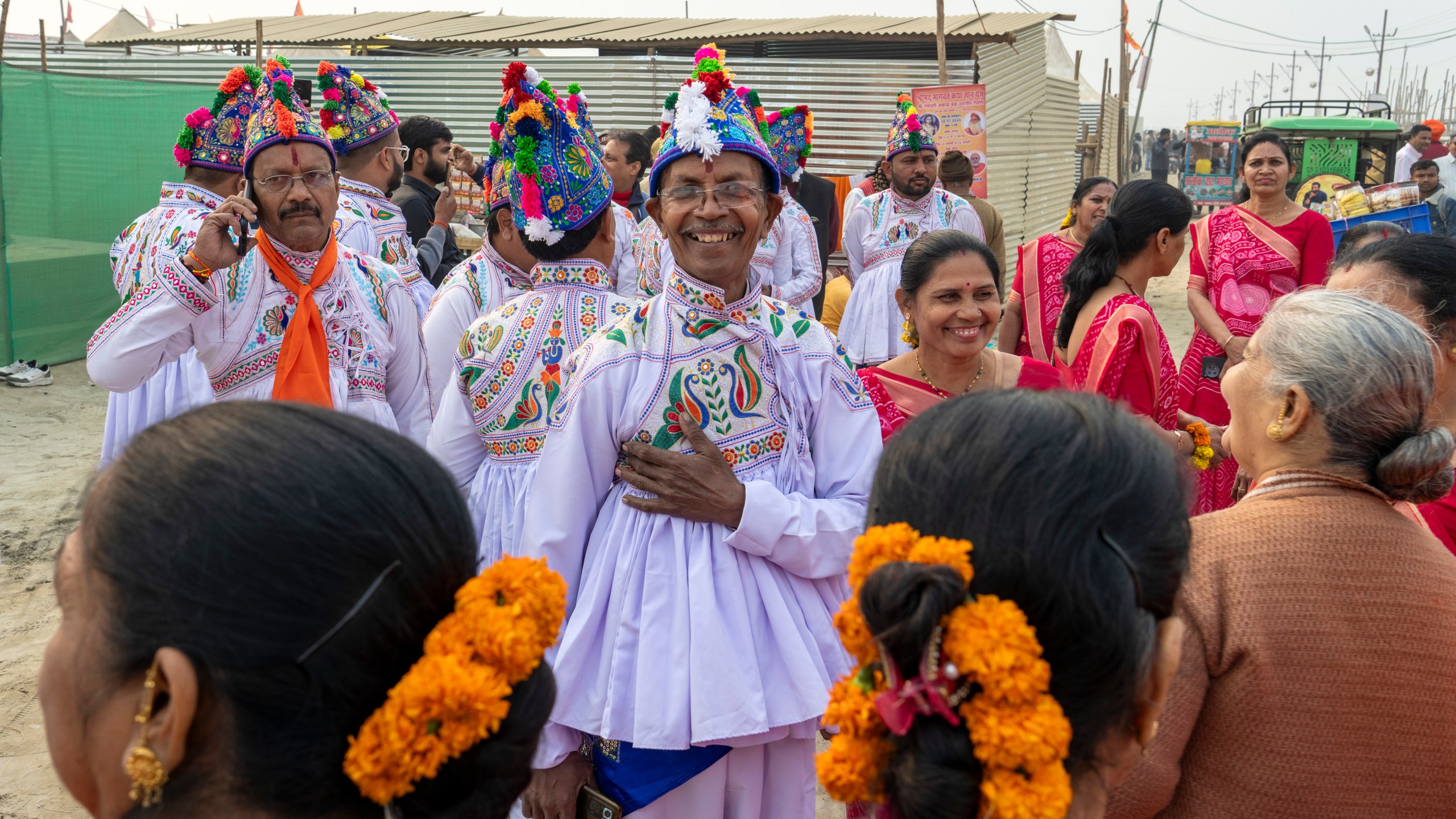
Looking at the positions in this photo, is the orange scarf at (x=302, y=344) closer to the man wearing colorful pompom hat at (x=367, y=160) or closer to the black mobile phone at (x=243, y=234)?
the black mobile phone at (x=243, y=234)

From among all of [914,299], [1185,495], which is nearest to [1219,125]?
[914,299]

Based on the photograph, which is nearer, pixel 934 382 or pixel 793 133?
pixel 934 382

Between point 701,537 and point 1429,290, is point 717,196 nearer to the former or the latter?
point 701,537

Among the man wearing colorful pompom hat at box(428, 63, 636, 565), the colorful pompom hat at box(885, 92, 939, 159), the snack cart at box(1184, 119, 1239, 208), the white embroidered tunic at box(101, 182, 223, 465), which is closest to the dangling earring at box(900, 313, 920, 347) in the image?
the man wearing colorful pompom hat at box(428, 63, 636, 565)

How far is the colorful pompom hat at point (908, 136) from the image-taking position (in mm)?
6473

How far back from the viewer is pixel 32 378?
9023mm

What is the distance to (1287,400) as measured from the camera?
1865 millimetres

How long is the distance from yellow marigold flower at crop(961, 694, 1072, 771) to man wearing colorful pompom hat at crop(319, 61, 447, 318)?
399 centimetres

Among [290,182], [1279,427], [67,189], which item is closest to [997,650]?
[1279,427]

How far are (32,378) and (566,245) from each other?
26.4 ft

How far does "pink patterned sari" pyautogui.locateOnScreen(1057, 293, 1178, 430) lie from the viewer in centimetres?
368

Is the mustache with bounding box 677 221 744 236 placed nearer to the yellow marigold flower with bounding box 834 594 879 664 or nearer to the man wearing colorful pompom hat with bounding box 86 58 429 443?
the man wearing colorful pompom hat with bounding box 86 58 429 443

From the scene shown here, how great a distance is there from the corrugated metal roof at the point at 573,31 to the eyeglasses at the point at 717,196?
443 inches

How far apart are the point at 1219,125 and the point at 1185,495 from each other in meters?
36.1
